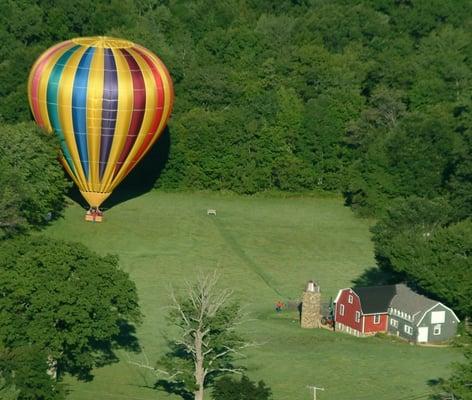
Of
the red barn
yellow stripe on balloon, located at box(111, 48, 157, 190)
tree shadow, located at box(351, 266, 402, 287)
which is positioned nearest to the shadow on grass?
yellow stripe on balloon, located at box(111, 48, 157, 190)

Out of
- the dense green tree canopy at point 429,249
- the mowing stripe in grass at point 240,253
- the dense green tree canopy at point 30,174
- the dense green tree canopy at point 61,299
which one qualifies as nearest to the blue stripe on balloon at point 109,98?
the dense green tree canopy at point 30,174

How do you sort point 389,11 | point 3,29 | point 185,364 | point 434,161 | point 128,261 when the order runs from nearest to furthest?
point 185,364 → point 128,261 → point 434,161 → point 3,29 → point 389,11

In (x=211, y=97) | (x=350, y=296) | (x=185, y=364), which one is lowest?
(x=185, y=364)

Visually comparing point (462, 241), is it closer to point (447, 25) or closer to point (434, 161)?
point (434, 161)

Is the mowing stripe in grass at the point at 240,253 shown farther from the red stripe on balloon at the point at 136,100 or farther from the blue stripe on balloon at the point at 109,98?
the blue stripe on balloon at the point at 109,98

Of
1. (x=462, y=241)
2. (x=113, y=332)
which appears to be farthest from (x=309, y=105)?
(x=113, y=332)

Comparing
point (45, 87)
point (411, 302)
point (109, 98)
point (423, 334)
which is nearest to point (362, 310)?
point (411, 302)

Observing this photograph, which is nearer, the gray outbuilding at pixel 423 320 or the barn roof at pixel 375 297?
the gray outbuilding at pixel 423 320
